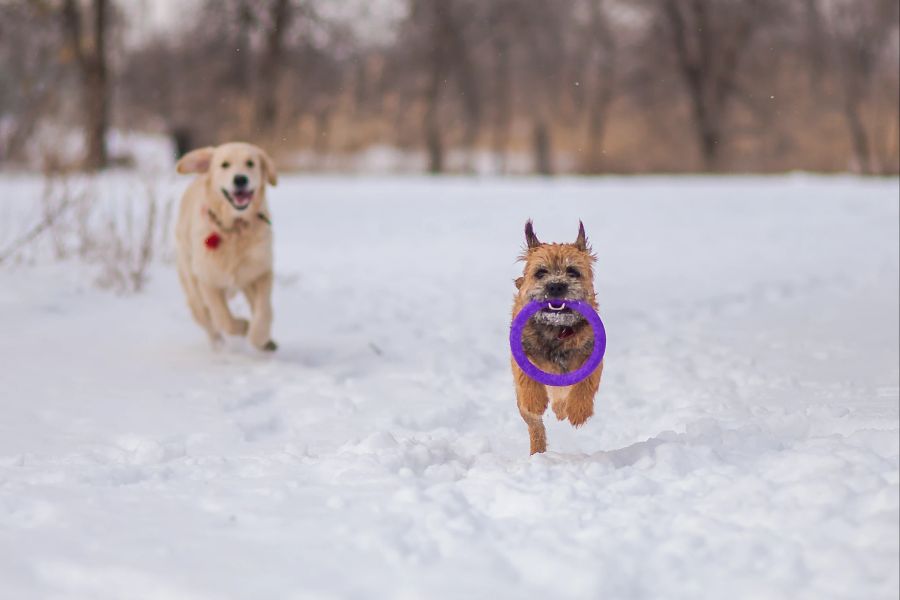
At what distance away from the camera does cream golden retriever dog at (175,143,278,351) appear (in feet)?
18.9

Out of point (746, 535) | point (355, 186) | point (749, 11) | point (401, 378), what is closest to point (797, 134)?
point (749, 11)

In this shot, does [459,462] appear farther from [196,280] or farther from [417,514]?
[196,280]

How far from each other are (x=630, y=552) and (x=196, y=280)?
13.7 ft

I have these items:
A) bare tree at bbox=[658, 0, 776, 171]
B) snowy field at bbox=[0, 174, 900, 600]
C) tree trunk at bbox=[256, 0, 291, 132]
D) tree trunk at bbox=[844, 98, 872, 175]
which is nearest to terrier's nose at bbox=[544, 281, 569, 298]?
snowy field at bbox=[0, 174, 900, 600]

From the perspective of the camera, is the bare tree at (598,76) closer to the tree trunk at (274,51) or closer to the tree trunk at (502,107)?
the tree trunk at (502,107)

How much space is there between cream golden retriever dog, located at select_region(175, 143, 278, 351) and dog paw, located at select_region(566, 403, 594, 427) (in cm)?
271

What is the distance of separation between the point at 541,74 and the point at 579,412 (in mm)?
26090

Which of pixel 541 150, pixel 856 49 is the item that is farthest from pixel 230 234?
pixel 856 49

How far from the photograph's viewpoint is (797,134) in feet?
90.0

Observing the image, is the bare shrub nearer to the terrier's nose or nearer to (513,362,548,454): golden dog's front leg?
(513,362,548,454): golden dog's front leg

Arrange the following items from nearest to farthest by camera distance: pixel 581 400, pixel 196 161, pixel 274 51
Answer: pixel 581 400 → pixel 196 161 → pixel 274 51

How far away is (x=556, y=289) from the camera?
3.56m

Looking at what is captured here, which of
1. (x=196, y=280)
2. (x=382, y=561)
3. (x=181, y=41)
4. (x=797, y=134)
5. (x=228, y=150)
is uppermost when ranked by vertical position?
(x=181, y=41)

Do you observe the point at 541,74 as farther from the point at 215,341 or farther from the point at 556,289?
the point at 556,289
